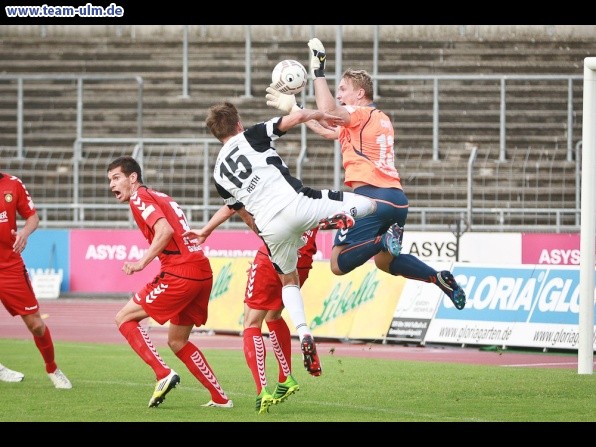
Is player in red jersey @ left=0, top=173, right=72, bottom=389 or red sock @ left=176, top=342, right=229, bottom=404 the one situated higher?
player in red jersey @ left=0, top=173, right=72, bottom=389

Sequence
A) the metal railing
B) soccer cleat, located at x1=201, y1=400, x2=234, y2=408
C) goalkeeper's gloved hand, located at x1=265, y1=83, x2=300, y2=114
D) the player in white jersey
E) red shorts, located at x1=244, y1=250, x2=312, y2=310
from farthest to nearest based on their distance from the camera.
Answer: the metal railing < red shorts, located at x1=244, y1=250, x2=312, y2=310 < soccer cleat, located at x1=201, y1=400, x2=234, y2=408 < goalkeeper's gloved hand, located at x1=265, y1=83, x2=300, y2=114 < the player in white jersey

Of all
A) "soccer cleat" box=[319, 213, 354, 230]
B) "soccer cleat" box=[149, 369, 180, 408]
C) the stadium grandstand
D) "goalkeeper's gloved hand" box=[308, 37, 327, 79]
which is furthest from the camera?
the stadium grandstand

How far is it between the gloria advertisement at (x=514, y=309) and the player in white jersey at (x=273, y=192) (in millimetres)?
6811

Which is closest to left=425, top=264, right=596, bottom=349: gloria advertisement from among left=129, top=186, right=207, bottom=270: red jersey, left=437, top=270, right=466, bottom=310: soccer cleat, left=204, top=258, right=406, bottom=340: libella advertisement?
left=204, top=258, right=406, bottom=340: libella advertisement

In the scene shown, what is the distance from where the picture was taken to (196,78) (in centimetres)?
3322

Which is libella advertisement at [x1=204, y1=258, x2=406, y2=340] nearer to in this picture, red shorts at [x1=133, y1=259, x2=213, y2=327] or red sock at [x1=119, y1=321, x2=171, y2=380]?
red shorts at [x1=133, y1=259, x2=213, y2=327]

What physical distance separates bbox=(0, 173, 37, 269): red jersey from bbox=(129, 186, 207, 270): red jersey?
237cm

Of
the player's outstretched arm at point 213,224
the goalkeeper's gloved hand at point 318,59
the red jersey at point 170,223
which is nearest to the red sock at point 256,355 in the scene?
the red jersey at point 170,223

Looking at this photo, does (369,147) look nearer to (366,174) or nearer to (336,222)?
(366,174)

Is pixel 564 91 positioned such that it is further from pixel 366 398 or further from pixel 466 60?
pixel 366 398

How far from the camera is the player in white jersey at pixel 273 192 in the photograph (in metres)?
9.92

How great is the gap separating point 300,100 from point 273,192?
65.2ft

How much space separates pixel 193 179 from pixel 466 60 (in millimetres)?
8075

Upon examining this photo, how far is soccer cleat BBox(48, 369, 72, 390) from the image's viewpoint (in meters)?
12.2
